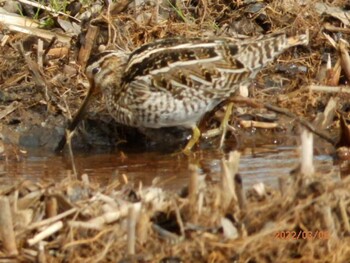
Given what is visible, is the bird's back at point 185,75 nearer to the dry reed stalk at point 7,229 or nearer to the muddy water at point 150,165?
the muddy water at point 150,165

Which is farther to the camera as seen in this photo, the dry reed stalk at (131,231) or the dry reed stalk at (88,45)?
the dry reed stalk at (88,45)

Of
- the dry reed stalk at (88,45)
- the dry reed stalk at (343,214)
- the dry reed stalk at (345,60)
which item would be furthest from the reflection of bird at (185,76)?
the dry reed stalk at (343,214)

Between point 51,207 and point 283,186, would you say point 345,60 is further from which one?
point 51,207

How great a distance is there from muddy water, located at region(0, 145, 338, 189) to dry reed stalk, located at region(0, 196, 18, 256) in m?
1.82

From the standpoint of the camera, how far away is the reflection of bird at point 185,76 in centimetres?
750

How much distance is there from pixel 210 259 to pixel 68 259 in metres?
0.69

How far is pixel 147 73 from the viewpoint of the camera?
24.6ft

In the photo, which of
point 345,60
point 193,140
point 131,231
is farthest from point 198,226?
point 345,60

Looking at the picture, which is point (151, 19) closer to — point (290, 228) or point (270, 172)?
point (270, 172)

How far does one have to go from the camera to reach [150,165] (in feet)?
24.8

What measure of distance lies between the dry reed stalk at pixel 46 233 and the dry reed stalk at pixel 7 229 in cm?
8

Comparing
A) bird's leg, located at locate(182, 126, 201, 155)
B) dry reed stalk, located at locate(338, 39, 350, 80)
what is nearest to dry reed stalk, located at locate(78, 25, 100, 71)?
bird's leg, located at locate(182, 126, 201, 155)

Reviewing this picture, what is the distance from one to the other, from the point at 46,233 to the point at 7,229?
185 mm
